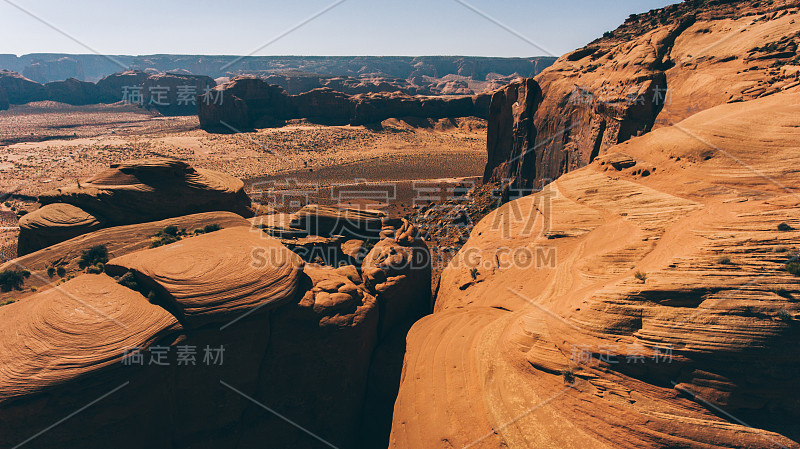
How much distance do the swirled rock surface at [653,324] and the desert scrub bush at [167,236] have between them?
15052 millimetres

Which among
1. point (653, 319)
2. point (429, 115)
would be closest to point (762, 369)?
point (653, 319)

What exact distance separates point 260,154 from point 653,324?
84090mm

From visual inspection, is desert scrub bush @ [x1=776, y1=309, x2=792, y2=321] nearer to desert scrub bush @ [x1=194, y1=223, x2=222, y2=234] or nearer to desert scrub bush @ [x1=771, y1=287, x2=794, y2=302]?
desert scrub bush @ [x1=771, y1=287, x2=794, y2=302]

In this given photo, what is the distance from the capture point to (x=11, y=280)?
55.6ft

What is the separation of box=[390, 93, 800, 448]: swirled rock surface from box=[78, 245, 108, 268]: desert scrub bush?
17.1m

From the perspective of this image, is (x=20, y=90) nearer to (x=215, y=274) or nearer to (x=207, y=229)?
(x=207, y=229)

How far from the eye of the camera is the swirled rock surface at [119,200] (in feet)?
70.2

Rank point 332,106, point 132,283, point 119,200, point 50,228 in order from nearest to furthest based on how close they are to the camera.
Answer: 1. point 132,283
2. point 50,228
3. point 119,200
4. point 332,106

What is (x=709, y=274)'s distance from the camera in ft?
Answer: 33.9

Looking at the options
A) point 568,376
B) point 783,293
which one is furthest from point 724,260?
point 568,376

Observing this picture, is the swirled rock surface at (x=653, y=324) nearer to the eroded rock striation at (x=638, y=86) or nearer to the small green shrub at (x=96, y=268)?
the eroded rock striation at (x=638, y=86)

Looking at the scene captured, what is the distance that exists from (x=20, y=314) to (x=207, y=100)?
357 feet

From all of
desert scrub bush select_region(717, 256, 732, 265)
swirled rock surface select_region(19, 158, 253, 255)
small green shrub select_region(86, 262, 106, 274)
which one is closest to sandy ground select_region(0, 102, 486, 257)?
swirled rock surface select_region(19, 158, 253, 255)

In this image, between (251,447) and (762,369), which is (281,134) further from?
(762,369)
